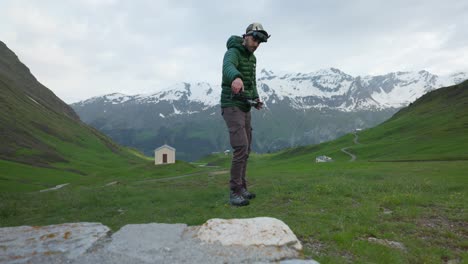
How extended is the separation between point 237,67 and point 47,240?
23.5 ft

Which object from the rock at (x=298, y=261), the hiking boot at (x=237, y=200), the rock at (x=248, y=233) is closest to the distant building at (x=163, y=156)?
the hiking boot at (x=237, y=200)

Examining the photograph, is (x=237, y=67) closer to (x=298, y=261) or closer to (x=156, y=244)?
(x=156, y=244)

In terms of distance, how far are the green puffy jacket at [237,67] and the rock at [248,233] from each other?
183 inches

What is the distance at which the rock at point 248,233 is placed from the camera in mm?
6301

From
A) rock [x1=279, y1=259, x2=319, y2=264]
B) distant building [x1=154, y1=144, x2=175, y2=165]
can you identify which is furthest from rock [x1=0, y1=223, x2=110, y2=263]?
distant building [x1=154, y1=144, x2=175, y2=165]

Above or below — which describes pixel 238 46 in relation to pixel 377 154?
above

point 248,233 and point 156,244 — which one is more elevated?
point 248,233

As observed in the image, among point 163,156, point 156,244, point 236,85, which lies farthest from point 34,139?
point 156,244

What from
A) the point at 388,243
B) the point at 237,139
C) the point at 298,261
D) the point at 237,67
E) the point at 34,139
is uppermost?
the point at 34,139

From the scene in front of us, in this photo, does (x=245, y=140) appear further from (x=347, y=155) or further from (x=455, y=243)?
(x=347, y=155)

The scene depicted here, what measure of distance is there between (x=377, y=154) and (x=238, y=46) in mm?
89386

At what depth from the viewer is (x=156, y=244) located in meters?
6.24

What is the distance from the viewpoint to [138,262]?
5.52 metres

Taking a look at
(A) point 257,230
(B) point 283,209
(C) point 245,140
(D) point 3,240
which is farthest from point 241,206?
(D) point 3,240
